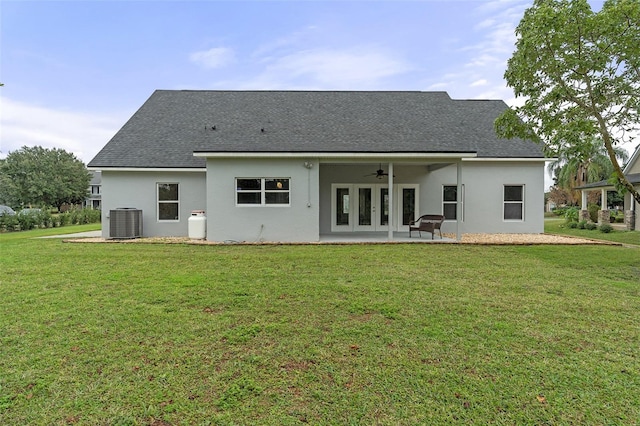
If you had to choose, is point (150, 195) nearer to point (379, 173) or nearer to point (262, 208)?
point (262, 208)

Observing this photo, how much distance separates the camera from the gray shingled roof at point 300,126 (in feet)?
40.2

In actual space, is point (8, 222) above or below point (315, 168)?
below

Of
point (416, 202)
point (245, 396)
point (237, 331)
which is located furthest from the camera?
point (416, 202)

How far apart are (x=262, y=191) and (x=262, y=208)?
612mm

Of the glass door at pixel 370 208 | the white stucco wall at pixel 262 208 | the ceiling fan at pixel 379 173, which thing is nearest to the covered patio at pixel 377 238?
the glass door at pixel 370 208

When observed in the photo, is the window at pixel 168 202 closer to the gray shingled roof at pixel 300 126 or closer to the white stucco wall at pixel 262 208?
the gray shingled roof at pixel 300 126

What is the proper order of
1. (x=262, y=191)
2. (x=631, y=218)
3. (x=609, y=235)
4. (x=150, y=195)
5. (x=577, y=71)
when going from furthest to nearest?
(x=631, y=218)
(x=609, y=235)
(x=150, y=195)
(x=262, y=191)
(x=577, y=71)

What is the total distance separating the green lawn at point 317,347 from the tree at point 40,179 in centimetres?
4706

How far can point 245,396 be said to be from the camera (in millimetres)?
2789

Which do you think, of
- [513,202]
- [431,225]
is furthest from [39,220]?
[513,202]

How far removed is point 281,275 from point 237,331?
2.94 metres

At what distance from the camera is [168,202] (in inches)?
548

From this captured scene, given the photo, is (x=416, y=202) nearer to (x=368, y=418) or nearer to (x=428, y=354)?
(x=428, y=354)

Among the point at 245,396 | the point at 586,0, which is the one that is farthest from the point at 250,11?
the point at 245,396
